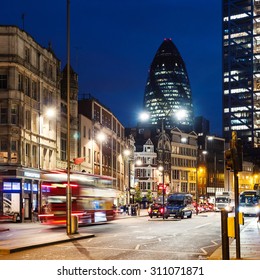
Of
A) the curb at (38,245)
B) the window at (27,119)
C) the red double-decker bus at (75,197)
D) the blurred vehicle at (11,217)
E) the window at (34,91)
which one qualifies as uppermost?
the window at (34,91)

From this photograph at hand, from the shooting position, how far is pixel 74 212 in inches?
1606

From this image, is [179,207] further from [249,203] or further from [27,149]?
[27,149]

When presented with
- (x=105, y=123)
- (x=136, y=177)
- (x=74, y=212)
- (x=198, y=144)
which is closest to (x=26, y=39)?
(x=74, y=212)

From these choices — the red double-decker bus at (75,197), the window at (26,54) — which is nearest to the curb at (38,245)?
the red double-decker bus at (75,197)

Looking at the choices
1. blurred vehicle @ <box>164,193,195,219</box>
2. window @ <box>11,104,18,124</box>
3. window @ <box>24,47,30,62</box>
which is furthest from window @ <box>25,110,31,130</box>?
blurred vehicle @ <box>164,193,195,219</box>

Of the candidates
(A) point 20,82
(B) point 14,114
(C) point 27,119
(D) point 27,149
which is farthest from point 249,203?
(A) point 20,82

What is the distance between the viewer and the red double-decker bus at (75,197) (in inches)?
1578

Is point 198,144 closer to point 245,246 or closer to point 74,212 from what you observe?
point 74,212

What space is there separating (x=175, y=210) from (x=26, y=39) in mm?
23786

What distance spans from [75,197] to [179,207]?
24.9m

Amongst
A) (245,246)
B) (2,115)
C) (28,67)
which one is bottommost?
(245,246)

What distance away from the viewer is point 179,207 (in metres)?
63.6

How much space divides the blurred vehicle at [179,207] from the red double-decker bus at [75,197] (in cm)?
1753

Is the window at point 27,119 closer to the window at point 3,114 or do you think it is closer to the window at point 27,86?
the window at point 27,86
